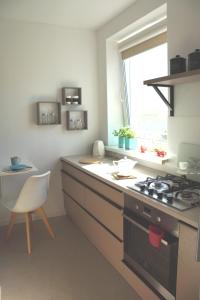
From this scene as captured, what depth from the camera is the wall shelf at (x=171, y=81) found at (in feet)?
5.61

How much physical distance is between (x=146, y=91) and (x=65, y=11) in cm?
121

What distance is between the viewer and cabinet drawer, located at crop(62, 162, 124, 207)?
6.78 ft

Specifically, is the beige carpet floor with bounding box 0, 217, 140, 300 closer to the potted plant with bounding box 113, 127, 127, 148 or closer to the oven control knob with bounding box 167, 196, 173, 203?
the oven control knob with bounding box 167, 196, 173, 203

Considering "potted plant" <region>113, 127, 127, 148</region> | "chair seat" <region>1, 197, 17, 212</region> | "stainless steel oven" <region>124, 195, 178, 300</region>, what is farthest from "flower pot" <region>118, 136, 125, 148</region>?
"chair seat" <region>1, 197, 17, 212</region>

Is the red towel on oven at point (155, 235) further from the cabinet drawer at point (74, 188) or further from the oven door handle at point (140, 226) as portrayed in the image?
the cabinet drawer at point (74, 188)

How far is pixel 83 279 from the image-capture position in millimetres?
2154

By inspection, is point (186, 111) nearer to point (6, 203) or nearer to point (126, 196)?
point (126, 196)

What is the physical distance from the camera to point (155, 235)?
161cm

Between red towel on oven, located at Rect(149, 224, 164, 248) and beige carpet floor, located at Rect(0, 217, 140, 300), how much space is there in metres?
0.59

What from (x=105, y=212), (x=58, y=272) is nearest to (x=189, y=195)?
(x=105, y=212)

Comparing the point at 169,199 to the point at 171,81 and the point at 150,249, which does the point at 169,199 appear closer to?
the point at 150,249

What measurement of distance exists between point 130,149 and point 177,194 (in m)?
1.34

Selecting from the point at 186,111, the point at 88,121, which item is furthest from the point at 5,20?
the point at 186,111

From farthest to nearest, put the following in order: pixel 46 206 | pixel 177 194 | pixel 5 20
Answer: pixel 46 206 → pixel 5 20 → pixel 177 194
